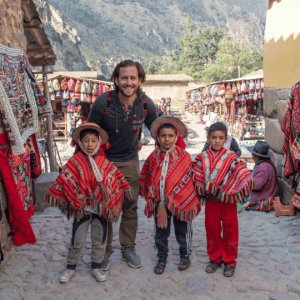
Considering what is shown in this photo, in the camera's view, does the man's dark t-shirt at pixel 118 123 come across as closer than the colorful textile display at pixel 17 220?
Yes

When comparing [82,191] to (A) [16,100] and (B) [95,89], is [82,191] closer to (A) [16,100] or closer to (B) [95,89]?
(A) [16,100]

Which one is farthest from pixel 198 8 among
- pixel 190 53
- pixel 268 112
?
pixel 268 112

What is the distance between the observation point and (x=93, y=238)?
2926mm

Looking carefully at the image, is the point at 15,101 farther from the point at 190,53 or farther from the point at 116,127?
the point at 190,53

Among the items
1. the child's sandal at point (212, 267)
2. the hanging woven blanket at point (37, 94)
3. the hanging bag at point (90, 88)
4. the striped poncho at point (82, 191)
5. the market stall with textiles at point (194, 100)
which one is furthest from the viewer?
the market stall with textiles at point (194, 100)

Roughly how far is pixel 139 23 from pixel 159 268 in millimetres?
104120

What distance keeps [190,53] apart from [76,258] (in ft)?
176

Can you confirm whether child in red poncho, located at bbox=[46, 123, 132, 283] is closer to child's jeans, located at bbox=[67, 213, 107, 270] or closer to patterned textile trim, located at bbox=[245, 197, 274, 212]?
child's jeans, located at bbox=[67, 213, 107, 270]

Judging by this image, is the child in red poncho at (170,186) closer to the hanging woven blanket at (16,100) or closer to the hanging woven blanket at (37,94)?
the hanging woven blanket at (16,100)

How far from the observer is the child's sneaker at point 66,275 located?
2879mm

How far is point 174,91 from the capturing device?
1190 inches

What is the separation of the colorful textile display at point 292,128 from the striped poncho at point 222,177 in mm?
1584

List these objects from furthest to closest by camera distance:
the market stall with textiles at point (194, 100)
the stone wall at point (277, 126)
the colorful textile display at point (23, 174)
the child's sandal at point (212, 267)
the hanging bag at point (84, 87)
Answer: the market stall with textiles at point (194, 100)
the hanging bag at point (84, 87)
the stone wall at point (277, 126)
the colorful textile display at point (23, 174)
the child's sandal at point (212, 267)

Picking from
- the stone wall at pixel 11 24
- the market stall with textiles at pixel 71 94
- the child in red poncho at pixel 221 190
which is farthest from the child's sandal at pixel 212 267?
the market stall with textiles at pixel 71 94
